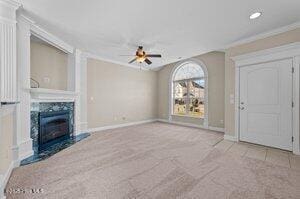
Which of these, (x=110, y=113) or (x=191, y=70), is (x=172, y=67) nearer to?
(x=191, y=70)

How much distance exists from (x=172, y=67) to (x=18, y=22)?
223 inches

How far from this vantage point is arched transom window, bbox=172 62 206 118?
6.33 meters

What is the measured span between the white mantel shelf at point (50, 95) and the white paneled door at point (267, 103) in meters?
4.66

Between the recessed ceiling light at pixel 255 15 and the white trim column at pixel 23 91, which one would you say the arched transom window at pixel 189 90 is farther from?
the white trim column at pixel 23 91

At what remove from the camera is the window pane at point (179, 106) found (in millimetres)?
6991

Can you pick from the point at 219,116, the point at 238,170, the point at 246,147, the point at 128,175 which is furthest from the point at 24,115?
the point at 219,116

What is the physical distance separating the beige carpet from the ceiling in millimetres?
2622

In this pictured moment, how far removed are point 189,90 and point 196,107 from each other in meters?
0.81

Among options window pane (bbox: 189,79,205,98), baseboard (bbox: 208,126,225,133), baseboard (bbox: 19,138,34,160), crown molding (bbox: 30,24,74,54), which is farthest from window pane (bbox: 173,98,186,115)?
baseboard (bbox: 19,138,34,160)

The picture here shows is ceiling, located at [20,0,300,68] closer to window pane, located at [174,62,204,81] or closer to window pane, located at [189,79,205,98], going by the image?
window pane, located at [174,62,204,81]

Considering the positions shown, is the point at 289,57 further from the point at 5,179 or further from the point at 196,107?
the point at 5,179

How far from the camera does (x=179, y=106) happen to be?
718 centimetres

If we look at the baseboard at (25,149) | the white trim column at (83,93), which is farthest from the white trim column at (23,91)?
the white trim column at (83,93)

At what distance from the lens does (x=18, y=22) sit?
2.70 m
